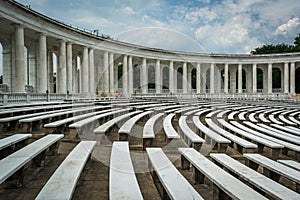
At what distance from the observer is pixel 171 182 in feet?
11.8

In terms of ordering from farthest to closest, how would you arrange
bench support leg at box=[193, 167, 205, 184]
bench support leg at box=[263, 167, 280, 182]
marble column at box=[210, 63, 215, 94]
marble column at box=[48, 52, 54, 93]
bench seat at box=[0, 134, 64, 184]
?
marble column at box=[210, 63, 215, 94] < marble column at box=[48, 52, 54, 93] < bench support leg at box=[193, 167, 205, 184] < bench support leg at box=[263, 167, 280, 182] < bench seat at box=[0, 134, 64, 184]

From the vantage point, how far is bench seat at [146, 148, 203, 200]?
3182 millimetres

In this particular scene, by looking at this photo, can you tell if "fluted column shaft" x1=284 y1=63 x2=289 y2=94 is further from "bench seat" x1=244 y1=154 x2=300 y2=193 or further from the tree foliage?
"bench seat" x1=244 y1=154 x2=300 y2=193

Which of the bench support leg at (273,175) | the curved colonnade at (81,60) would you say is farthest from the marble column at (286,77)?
the bench support leg at (273,175)

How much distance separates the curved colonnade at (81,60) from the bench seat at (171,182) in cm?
2532

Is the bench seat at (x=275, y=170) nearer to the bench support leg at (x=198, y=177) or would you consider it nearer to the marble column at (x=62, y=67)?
the bench support leg at (x=198, y=177)

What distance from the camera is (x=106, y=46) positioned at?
137 ft

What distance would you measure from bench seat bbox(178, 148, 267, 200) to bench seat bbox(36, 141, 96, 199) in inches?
74.1

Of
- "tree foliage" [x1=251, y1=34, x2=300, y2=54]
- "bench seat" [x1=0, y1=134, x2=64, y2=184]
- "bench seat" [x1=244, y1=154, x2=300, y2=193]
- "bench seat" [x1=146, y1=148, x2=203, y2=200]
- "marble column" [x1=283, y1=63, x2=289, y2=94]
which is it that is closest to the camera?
"bench seat" [x1=146, y1=148, x2=203, y2=200]

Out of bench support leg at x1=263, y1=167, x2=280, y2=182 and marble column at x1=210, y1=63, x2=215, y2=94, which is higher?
marble column at x1=210, y1=63, x2=215, y2=94

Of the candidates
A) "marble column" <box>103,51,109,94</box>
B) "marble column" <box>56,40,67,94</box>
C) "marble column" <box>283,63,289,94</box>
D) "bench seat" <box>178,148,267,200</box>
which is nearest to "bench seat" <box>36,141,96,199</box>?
"bench seat" <box>178,148,267,200</box>

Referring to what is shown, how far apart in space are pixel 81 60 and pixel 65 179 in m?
42.8

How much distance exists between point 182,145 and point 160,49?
4491 centimetres

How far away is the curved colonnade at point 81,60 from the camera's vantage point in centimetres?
2722
